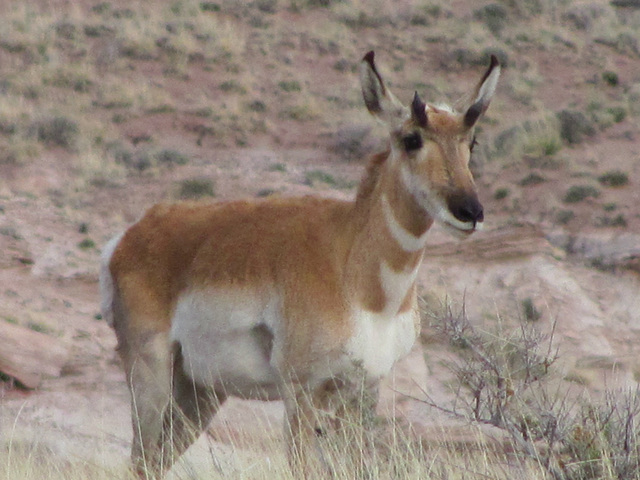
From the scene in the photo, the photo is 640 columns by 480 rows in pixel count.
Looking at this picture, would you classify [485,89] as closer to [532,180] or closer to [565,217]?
[565,217]

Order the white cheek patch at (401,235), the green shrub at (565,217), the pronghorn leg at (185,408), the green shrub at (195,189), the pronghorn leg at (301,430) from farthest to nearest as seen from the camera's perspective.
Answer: the green shrub at (195,189) < the green shrub at (565,217) < the pronghorn leg at (185,408) < the white cheek patch at (401,235) < the pronghorn leg at (301,430)

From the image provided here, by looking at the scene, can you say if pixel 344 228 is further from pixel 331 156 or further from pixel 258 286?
pixel 331 156

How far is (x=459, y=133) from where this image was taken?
573 centimetres

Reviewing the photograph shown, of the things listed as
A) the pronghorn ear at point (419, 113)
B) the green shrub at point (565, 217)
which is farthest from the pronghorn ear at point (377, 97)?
the green shrub at point (565, 217)

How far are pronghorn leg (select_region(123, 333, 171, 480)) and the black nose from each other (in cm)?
206

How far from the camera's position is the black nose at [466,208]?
5340mm

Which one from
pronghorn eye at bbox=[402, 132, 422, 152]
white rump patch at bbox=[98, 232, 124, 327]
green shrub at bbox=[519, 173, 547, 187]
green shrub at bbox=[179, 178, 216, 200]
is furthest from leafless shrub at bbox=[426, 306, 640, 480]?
green shrub at bbox=[179, 178, 216, 200]

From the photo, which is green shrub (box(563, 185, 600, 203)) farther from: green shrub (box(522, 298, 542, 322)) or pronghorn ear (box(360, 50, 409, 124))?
pronghorn ear (box(360, 50, 409, 124))

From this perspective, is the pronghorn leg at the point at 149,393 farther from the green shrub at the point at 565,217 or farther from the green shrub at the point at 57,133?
the green shrub at the point at 57,133

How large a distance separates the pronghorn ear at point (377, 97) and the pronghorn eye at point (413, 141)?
197 millimetres

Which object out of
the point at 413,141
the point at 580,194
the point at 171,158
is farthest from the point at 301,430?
the point at 171,158

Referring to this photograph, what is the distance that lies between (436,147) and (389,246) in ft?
2.24

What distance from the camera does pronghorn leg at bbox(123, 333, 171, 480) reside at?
638 centimetres

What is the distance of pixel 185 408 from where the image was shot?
6.82 m
